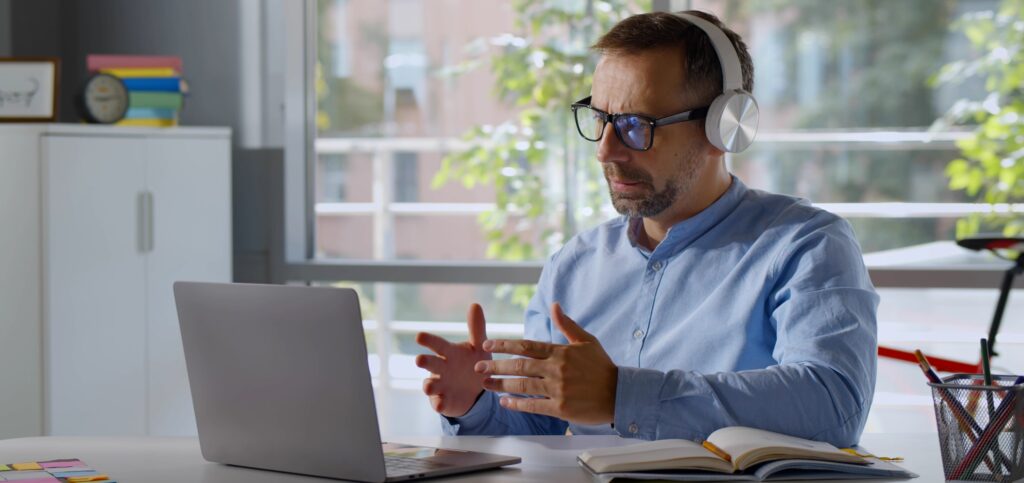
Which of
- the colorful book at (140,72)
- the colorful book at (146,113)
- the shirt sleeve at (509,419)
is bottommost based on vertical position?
the shirt sleeve at (509,419)

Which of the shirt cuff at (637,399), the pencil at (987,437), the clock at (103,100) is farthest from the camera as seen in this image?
the clock at (103,100)

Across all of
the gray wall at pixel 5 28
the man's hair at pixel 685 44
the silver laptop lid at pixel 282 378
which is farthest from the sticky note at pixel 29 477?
the gray wall at pixel 5 28

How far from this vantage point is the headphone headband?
2.10 meters

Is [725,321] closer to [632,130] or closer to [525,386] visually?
[632,130]

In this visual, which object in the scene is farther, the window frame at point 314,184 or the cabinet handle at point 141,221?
the window frame at point 314,184

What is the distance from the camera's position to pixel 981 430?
140cm

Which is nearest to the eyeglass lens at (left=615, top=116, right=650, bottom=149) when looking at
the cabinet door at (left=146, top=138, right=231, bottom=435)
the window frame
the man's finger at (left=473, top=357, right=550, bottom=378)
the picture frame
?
the man's finger at (left=473, top=357, right=550, bottom=378)

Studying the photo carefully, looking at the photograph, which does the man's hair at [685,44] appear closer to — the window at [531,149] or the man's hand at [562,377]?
the man's hand at [562,377]

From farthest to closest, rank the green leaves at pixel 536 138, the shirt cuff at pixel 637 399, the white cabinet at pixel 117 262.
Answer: the green leaves at pixel 536 138
the white cabinet at pixel 117 262
the shirt cuff at pixel 637 399

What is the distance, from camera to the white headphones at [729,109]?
208cm

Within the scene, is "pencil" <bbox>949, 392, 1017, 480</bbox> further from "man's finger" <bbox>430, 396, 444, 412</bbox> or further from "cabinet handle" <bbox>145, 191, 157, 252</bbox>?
"cabinet handle" <bbox>145, 191, 157, 252</bbox>

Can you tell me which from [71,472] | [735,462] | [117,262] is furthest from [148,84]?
[735,462]

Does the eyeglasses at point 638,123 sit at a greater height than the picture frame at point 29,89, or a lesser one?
lesser

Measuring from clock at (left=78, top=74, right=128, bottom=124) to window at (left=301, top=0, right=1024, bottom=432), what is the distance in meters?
0.69
